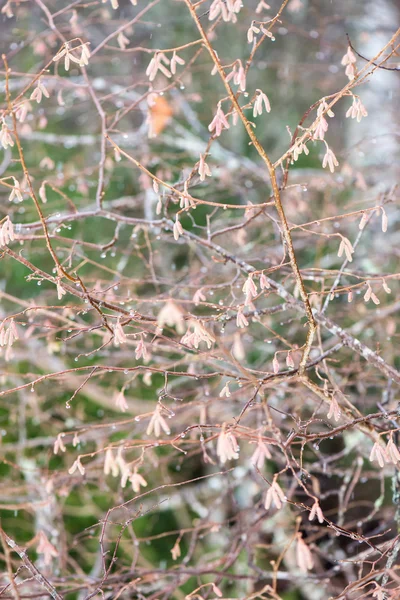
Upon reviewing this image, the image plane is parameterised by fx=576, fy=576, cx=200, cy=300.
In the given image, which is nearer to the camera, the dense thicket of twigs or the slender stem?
the slender stem

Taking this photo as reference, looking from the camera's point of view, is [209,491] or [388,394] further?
[209,491]

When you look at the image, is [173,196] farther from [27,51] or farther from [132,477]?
[27,51]

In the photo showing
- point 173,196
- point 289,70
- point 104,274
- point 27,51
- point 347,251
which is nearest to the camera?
point 347,251

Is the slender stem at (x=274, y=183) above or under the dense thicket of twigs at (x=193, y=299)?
above

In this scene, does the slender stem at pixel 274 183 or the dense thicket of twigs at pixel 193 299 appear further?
the dense thicket of twigs at pixel 193 299

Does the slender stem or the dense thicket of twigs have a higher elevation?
the slender stem

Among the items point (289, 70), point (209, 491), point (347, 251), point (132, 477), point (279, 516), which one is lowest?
point (209, 491)

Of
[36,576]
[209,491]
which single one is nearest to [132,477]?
[36,576]

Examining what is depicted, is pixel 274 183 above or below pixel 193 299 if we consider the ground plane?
above
